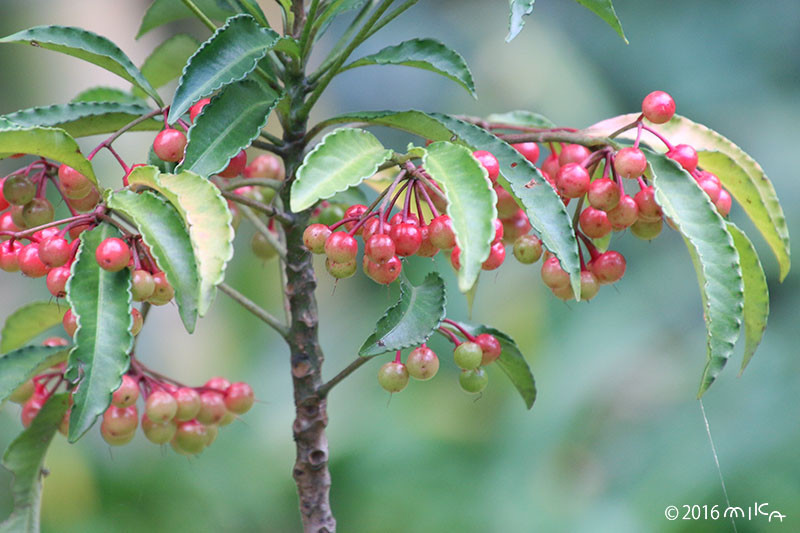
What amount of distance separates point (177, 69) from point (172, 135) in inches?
13.7

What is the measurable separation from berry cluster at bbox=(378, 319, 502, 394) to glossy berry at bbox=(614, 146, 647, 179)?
0.22m

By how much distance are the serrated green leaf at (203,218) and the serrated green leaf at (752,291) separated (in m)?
0.43

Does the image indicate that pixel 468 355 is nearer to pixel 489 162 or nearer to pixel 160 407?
pixel 489 162

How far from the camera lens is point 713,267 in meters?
0.64

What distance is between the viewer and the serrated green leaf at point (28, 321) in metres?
0.95

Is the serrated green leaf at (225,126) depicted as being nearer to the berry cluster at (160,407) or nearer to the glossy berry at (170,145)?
the glossy berry at (170,145)

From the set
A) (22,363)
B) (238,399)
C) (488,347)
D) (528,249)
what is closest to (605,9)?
(528,249)

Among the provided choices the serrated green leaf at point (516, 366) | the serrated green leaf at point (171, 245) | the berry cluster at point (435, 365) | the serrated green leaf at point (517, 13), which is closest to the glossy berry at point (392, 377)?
the berry cluster at point (435, 365)

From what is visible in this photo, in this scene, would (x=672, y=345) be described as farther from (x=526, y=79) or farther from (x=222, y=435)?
(x=222, y=435)

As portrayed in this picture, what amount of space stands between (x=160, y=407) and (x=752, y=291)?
58cm

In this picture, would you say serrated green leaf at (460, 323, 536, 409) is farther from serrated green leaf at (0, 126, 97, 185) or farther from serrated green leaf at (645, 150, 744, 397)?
serrated green leaf at (0, 126, 97, 185)

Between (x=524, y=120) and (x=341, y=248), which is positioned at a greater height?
(x=524, y=120)

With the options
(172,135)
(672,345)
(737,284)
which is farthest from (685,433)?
(172,135)

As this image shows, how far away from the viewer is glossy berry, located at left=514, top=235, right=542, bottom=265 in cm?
77
